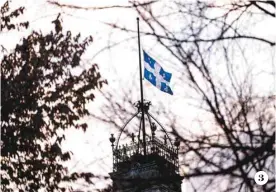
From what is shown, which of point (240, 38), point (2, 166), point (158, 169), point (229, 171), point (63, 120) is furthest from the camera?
point (158, 169)

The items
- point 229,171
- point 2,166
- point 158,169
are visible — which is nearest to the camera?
point 229,171

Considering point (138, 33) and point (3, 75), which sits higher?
point (3, 75)

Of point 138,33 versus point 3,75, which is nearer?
point 138,33

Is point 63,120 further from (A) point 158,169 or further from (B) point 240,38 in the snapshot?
(A) point 158,169

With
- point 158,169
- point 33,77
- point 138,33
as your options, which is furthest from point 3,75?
point 158,169

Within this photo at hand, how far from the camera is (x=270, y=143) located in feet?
22.9

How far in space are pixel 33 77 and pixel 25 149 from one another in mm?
2036

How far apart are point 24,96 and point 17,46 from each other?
5.76 ft

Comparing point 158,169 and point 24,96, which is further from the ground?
point 158,169

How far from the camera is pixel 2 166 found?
14242 millimetres

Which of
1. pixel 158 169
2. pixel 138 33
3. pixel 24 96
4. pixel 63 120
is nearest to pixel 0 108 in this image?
pixel 24 96

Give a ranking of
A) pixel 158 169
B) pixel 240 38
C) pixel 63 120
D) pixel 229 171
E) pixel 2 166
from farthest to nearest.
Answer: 1. pixel 158 169
2. pixel 63 120
3. pixel 2 166
4. pixel 240 38
5. pixel 229 171

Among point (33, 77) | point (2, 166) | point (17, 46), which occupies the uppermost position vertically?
point (17, 46)

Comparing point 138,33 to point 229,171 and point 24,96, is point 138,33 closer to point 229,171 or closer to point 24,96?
point 229,171
